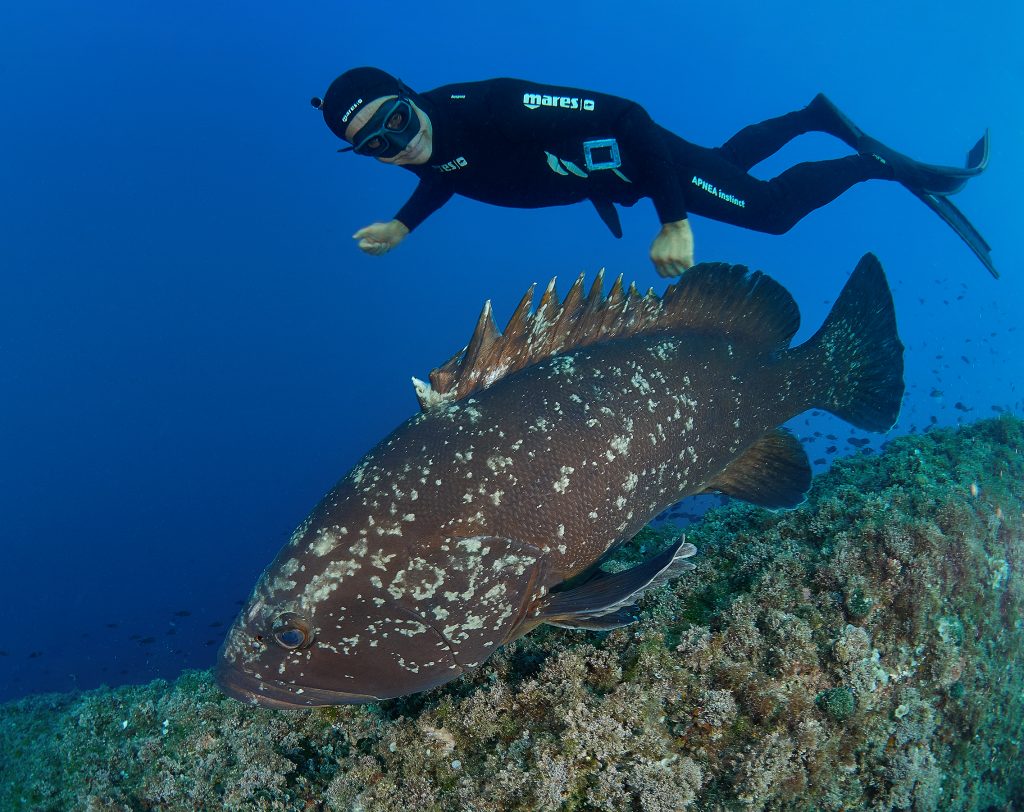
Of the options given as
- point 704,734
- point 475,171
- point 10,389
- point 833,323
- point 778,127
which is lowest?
point 10,389

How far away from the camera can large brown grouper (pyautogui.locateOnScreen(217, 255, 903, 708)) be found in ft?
7.79

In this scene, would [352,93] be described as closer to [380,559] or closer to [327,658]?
[380,559]

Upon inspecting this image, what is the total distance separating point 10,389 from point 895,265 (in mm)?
94615

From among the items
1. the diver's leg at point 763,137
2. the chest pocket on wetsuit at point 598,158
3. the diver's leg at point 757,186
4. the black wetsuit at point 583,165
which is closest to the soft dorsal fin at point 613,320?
the black wetsuit at point 583,165

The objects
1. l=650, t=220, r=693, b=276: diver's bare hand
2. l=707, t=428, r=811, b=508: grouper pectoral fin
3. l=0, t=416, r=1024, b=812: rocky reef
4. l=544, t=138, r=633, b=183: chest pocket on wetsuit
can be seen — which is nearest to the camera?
l=0, t=416, r=1024, b=812: rocky reef

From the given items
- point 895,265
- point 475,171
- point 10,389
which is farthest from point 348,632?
point 895,265

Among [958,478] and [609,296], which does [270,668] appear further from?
[958,478]

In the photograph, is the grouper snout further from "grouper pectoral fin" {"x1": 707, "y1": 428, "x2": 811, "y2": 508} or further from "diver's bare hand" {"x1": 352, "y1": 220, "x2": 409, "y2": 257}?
"diver's bare hand" {"x1": 352, "y1": 220, "x2": 409, "y2": 257}

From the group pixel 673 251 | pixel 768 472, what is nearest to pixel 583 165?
pixel 673 251

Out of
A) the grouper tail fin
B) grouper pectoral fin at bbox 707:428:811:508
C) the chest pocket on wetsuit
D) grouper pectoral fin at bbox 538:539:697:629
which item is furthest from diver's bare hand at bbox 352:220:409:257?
grouper pectoral fin at bbox 538:539:697:629

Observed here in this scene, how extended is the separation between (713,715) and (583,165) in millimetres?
4765

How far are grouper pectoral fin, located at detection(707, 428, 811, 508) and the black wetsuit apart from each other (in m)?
1.94

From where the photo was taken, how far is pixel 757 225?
634cm

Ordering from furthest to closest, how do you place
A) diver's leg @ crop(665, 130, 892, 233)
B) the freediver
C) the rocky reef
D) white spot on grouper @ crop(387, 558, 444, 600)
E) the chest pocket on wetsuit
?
diver's leg @ crop(665, 130, 892, 233)
the chest pocket on wetsuit
the freediver
white spot on grouper @ crop(387, 558, 444, 600)
the rocky reef
